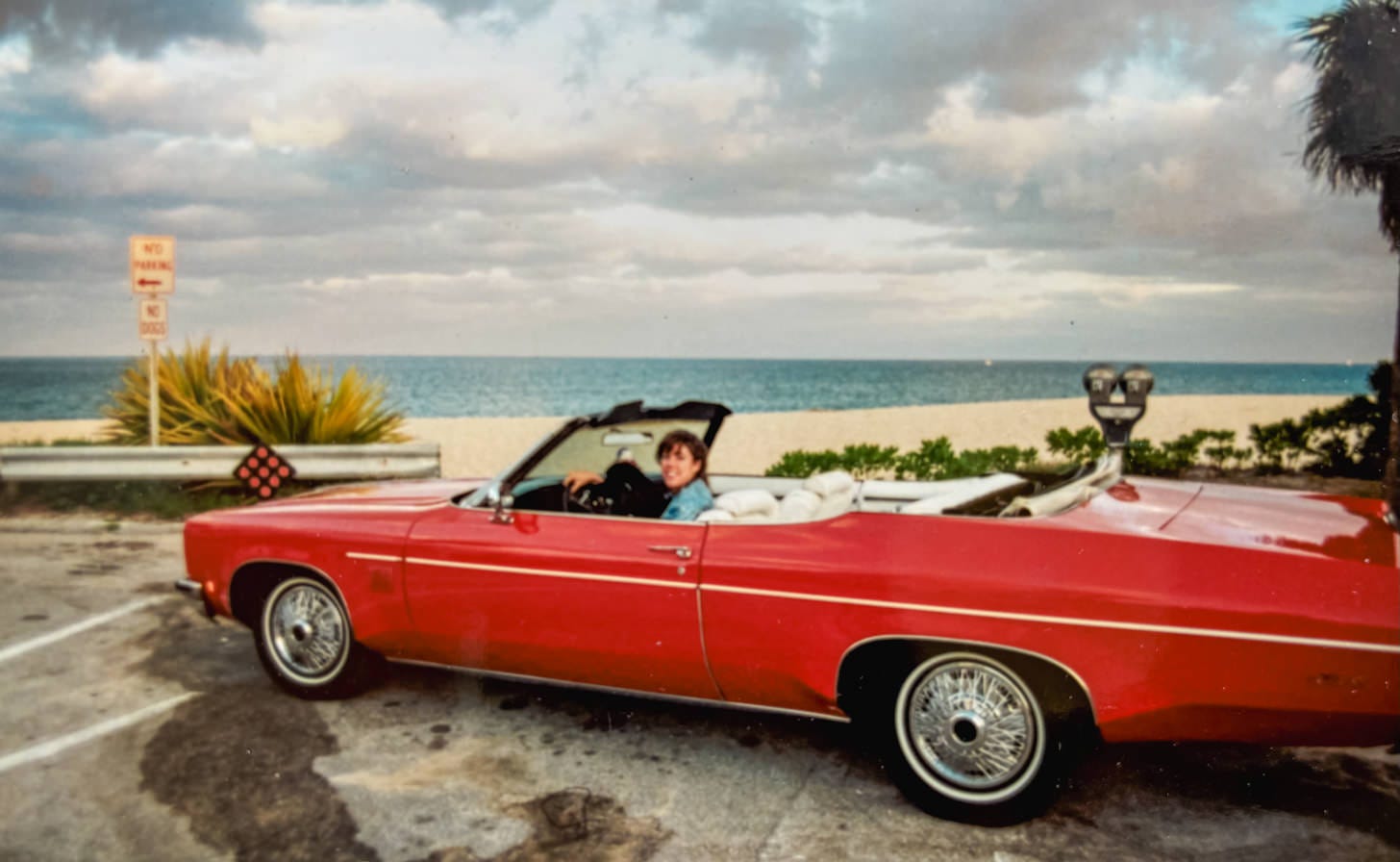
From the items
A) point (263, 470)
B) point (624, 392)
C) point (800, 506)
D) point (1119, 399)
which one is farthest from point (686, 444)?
point (624, 392)

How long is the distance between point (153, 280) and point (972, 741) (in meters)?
9.08

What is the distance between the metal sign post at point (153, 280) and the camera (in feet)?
31.5

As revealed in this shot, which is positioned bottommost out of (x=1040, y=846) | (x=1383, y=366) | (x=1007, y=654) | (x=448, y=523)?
(x=1040, y=846)

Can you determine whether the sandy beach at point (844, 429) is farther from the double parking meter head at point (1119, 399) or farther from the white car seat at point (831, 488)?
the white car seat at point (831, 488)

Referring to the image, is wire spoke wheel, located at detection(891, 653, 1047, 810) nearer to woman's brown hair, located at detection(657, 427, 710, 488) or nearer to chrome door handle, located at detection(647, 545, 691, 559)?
chrome door handle, located at detection(647, 545, 691, 559)

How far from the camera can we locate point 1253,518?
3.49 meters

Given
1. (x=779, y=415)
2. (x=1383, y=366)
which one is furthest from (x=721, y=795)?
(x=779, y=415)

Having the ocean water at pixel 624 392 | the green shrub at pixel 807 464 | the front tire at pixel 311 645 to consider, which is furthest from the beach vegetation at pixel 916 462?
the ocean water at pixel 624 392

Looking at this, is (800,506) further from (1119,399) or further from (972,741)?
(1119,399)

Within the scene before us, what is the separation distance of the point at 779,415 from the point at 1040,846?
22.0 metres

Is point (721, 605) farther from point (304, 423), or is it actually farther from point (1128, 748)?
point (304, 423)

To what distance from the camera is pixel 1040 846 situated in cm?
317

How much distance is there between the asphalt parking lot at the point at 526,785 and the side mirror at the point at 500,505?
0.86 metres

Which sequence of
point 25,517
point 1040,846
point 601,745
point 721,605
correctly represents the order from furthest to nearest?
point 25,517 → point 601,745 → point 721,605 → point 1040,846
